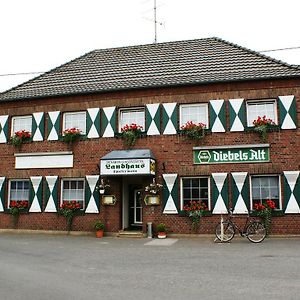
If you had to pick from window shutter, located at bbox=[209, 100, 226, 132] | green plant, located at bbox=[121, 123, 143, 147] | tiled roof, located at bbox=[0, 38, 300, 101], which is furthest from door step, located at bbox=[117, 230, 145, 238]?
tiled roof, located at bbox=[0, 38, 300, 101]

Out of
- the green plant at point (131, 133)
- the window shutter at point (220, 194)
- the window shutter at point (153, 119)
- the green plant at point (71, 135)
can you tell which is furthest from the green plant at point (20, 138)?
the window shutter at point (220, 194)

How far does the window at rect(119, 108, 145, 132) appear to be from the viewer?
55.1ft

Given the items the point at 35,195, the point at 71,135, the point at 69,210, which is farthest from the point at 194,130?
the point at 35,195

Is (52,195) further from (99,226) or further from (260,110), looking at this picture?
(260,110)

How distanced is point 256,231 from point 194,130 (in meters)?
4.49

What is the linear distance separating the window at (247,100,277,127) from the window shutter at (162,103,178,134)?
284 centimetres

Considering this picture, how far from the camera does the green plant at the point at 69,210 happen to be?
1678cm

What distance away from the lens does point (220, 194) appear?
15414mm

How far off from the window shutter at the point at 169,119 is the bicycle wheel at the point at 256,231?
15.8ft

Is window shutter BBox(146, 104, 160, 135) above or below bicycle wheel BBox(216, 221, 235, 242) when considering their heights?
above

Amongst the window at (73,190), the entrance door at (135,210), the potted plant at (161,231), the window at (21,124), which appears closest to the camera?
the potted plant at (161,231)

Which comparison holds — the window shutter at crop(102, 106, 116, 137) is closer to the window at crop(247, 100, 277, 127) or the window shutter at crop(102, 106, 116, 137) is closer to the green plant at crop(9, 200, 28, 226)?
the green plant at crop(9, 200, 28, 226)

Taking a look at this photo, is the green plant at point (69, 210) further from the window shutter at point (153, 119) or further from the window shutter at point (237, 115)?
the window shutter at point (237, 115)

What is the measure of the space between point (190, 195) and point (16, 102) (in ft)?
29.5
